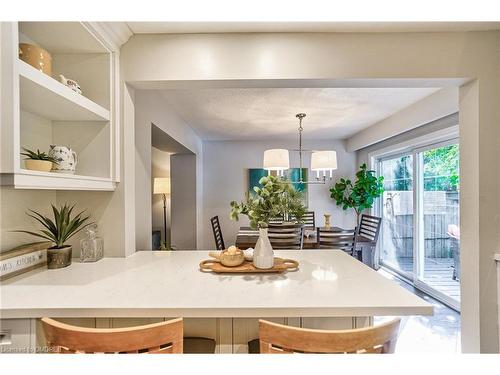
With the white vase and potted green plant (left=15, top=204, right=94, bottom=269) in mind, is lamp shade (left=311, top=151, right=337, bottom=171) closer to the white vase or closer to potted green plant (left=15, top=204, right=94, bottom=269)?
the white vase

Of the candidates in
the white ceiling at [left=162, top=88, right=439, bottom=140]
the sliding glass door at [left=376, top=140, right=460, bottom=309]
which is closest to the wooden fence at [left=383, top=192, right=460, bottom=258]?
the sliding glass door at [left=376, top=140, right=460, bottom=309]

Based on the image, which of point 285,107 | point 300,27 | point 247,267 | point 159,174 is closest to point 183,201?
point 159,174

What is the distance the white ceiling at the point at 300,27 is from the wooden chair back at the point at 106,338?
1589mm

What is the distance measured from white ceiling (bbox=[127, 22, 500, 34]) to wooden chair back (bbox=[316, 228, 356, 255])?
6.37 ft

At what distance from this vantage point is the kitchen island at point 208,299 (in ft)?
3.01

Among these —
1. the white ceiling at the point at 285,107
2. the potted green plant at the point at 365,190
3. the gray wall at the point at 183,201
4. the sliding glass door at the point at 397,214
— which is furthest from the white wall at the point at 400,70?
the gray wall at the point at 183,201

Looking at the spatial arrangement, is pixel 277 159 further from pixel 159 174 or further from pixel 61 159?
pixel 159 174

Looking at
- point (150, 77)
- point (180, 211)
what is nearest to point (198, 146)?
point (180, 211)

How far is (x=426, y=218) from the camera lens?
329 cm

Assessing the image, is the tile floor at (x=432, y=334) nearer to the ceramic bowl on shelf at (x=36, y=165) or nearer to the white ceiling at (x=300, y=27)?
the white ceiling at (x=300, y=27)

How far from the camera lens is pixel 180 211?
4418 mm

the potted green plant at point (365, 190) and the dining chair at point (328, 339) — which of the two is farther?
the potted green plant at point (365, 190)

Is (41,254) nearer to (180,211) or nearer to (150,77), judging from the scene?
(150,77)

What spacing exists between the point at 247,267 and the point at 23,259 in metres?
1.18
